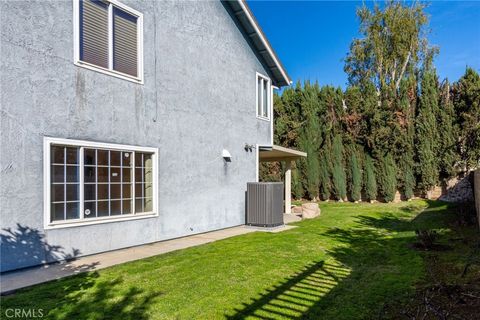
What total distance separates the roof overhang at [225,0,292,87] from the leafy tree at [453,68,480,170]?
922 cm

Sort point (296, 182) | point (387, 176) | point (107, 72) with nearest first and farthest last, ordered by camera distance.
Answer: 1. point (107, 72)
2. point (387, 176)
3. point (296, 182)

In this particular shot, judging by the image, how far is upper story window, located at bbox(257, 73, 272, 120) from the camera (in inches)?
615

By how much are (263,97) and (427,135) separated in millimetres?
9604

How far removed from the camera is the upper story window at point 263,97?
1562cm

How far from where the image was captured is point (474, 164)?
18.3 metres

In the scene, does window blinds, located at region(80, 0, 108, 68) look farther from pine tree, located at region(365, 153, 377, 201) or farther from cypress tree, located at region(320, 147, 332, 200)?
pine tree, located at region(365, 153, 377, 201)

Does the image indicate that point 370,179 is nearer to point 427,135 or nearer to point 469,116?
point 427,135

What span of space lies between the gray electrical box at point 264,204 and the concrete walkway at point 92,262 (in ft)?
6.48

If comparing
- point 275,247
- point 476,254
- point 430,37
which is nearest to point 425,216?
point 476,254

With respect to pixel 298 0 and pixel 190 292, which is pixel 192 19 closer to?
pixel 190 292

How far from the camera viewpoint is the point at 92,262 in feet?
25.8

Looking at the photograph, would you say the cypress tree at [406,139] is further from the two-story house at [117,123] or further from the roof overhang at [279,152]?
the two-story house at [117,123]

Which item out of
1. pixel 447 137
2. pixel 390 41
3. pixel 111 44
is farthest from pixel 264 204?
pixel 390 41

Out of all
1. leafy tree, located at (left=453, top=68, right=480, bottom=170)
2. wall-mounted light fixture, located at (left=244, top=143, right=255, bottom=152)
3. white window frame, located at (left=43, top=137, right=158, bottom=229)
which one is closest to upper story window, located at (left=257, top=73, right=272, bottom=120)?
wall-mounted light fixture, located at (left=244, top=143, right=255, bottom=152)
